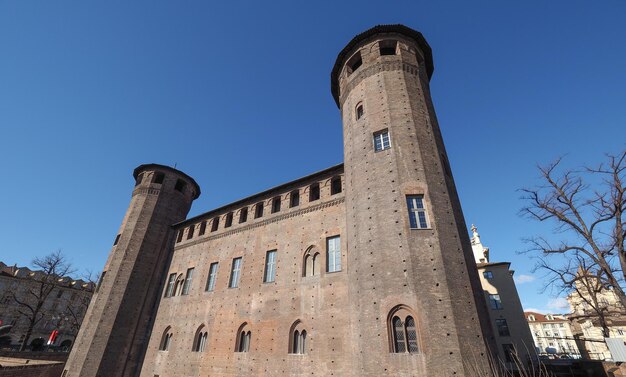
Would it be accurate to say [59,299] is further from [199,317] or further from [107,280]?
[199,317]

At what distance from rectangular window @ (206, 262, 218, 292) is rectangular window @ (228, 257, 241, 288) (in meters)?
1.49

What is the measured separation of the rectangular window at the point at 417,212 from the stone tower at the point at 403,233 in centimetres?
4

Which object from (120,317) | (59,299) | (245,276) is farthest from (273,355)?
(59,299)

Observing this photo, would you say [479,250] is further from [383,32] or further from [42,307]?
[42,307]

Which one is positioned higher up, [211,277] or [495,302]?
[495,302]

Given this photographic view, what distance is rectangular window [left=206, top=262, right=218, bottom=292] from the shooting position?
17.8 m

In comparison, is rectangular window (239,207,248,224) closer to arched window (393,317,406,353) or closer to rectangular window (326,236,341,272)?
rectangular window (326,236,341,272)

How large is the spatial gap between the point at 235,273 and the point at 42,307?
4186cm

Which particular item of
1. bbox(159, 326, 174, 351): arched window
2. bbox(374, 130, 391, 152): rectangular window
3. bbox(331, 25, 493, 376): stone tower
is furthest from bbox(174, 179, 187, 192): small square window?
bbox(374, 130, 391, 152): rectangular window

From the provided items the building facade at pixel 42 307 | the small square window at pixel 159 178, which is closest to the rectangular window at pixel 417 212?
the small square window at pixel 159 178

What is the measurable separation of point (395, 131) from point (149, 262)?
1952 centimetres

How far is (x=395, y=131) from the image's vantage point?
1277 centimetres

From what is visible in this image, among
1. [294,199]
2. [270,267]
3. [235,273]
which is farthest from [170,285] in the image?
[294,199]

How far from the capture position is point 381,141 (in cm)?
1315
